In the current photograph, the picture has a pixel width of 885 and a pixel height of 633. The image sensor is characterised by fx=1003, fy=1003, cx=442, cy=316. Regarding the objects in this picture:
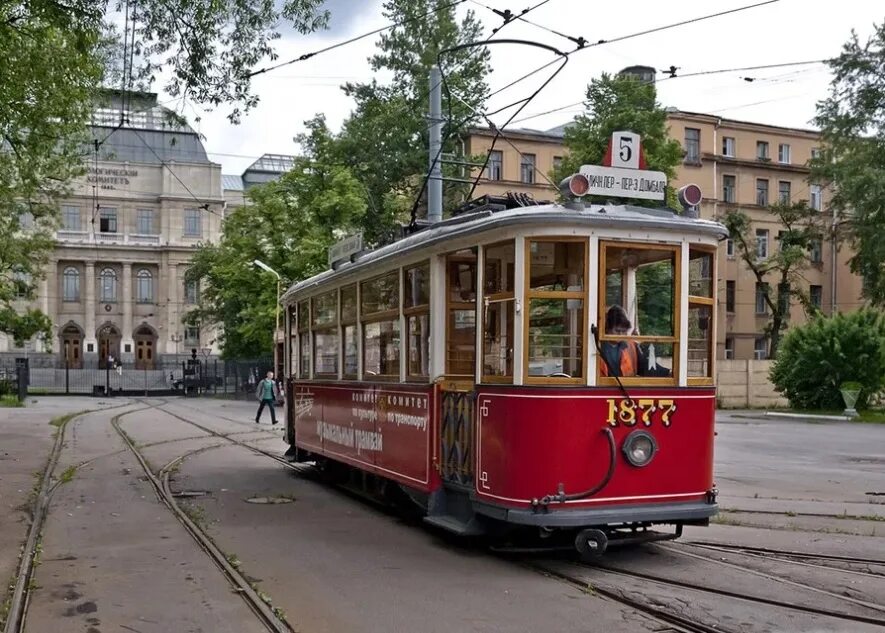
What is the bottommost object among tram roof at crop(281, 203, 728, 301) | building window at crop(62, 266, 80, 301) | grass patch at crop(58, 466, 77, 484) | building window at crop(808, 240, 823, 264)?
grass patch at crop(58, 466, 77, 484)

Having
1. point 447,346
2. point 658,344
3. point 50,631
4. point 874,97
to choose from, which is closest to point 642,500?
point 658,344

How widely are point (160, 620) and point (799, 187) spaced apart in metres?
57.7

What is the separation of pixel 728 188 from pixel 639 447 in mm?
51456

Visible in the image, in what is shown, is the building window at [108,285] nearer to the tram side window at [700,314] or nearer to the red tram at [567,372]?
the red tram at [567,372]

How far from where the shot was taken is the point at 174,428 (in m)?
26.0

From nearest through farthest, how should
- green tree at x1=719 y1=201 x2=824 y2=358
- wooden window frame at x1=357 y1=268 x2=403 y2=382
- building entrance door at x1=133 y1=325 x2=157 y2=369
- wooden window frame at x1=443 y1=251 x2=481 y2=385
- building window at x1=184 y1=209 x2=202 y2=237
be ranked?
wooden window frame at x1=443 y1=251 x2=481 y2=385 → wooden window frame at x1=357 y1=268 x2=403 y2=382 → green tree at x1=719 y1=201 x2=824 y2=358 → building window at x1=184 y1=209 x2=202 y2=237 → building entrance door at x1=133 y1=325 x2=157 y2=369

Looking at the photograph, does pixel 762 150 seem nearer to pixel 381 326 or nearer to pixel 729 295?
pixel 729 295

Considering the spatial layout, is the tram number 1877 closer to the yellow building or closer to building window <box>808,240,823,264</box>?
the yellow building

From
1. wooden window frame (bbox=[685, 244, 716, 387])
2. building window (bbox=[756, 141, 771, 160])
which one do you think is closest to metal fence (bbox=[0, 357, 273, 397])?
building window (bbox=[756, 141, 771, 160])

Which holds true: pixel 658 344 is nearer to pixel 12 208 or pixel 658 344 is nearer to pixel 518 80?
pixel 518 80

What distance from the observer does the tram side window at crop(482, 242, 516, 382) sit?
26.8ft

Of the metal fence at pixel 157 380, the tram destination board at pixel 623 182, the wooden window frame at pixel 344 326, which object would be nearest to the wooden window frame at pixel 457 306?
the tram destination board at pixel 623 182

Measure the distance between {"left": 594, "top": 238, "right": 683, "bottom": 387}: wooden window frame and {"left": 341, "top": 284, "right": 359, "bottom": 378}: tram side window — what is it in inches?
156

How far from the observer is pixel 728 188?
186ft
